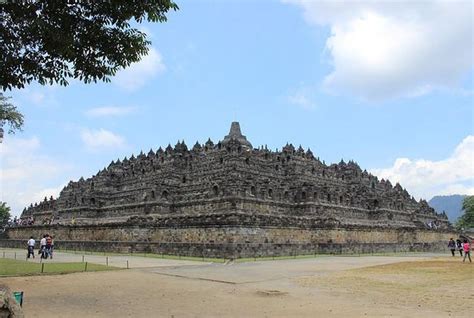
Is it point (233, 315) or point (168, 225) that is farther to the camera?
point (168, 225)

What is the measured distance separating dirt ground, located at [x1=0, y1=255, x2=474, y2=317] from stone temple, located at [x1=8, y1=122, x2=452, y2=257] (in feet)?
35.9

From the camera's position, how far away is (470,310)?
11.4 meters

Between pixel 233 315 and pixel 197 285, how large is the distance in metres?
5.84

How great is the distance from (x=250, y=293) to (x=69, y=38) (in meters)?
9.03

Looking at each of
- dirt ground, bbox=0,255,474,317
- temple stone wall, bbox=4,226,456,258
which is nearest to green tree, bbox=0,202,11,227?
temple stone wall, bbox=4,226,456,258

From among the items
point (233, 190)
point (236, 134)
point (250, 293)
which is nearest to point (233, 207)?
point (233, 190)

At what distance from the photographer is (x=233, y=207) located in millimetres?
39062

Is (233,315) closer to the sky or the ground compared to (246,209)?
closer to the ground

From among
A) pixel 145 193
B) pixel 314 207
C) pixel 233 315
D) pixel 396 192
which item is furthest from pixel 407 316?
pixel 396 192

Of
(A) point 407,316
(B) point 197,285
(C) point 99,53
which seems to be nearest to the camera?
(A) point 407,316

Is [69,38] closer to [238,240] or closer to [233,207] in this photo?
[238,240]

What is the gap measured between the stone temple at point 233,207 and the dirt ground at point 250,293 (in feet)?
35.9

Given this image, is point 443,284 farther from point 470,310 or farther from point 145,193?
point 145,193

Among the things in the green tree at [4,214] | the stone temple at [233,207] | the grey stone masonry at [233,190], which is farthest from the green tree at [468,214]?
the green tree at [4,214]
